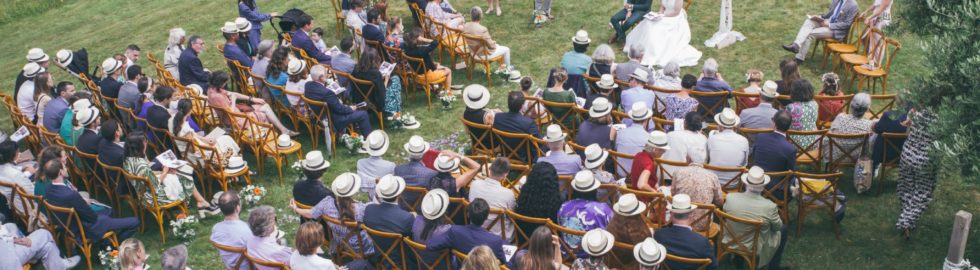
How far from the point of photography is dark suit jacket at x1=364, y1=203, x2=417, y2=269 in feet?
32.4

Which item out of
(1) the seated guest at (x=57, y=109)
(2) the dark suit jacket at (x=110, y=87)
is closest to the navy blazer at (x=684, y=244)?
(1) the seated guest at (x=57, y=109)

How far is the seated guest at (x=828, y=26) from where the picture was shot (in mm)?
15797

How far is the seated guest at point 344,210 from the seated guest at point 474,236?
123 cm

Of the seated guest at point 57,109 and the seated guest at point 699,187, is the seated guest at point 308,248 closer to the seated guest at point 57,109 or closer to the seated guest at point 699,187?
the seated guest at point 699,187

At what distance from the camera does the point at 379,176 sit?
11.6 meters

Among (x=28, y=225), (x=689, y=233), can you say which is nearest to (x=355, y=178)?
(x=689, y=233)

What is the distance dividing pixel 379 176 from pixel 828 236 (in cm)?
531

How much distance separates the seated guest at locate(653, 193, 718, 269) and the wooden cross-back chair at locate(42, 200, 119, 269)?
6476 mm

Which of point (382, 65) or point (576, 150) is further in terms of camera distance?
point (382, 65)

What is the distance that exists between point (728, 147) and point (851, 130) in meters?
1.80

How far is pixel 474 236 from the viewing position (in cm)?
930

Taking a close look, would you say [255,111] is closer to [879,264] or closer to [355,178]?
[355,178]

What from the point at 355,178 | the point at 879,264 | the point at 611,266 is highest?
the point at 355,178

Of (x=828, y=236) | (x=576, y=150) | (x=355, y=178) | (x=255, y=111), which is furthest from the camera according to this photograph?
(x=255, y=111)
